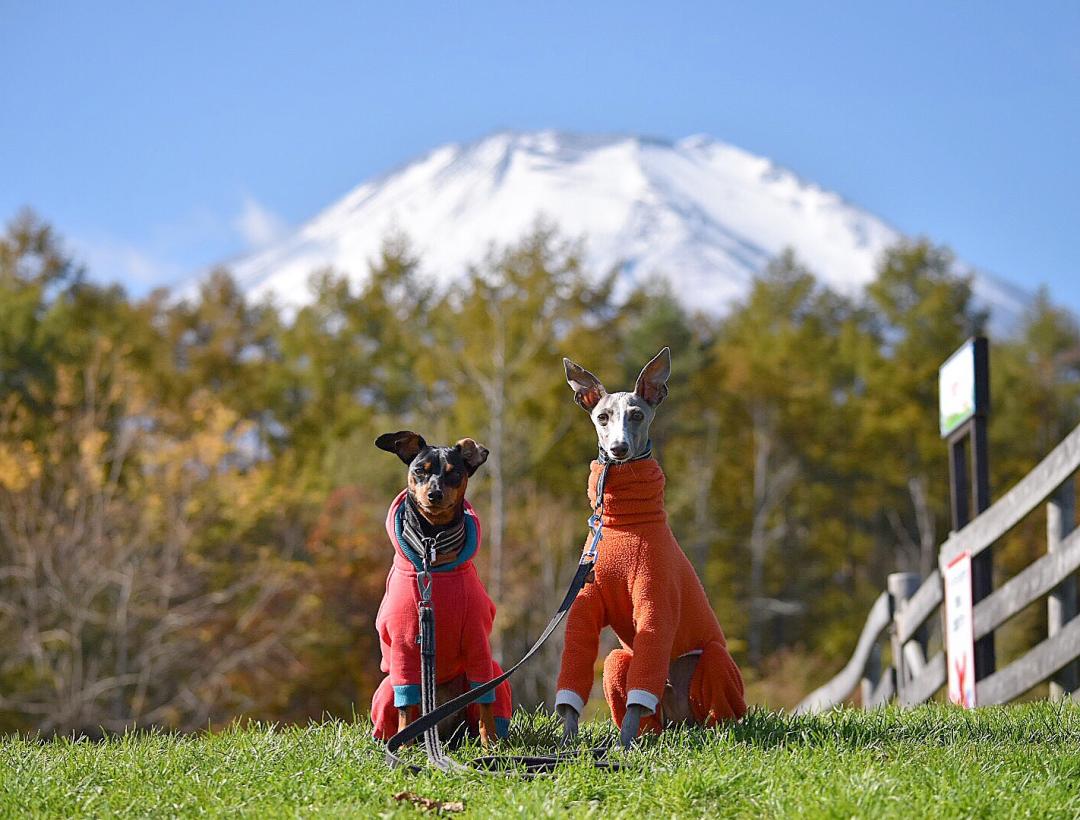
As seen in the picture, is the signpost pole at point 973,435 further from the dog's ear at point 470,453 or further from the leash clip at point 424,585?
the leash clip at point 424,585

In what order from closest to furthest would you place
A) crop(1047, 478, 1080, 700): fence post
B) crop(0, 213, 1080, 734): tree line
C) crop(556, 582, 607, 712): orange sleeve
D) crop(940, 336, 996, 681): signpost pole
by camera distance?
crop(556, 582, 607, 712): orange sleeve, crop(1047, 478, 1080, 700): fence post, crop(940, 336, 996, 681): signpost pole, crop(0, 213, 1080, 734): tree line

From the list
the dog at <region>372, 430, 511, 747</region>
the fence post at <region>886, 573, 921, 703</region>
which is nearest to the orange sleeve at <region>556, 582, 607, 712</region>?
the dog at <region>372, 430, 511, 747</region>

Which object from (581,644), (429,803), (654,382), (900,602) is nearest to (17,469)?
(900,602)

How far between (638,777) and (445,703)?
937mm

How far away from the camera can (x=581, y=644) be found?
5223 mm

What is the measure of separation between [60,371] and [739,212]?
119 meters

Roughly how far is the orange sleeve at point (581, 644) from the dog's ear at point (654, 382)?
0.83m

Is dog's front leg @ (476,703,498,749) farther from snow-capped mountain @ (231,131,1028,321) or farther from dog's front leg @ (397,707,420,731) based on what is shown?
snow-capped mountain @ (231,131,1028,321)

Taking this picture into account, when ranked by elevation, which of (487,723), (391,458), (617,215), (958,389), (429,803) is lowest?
(429,803)

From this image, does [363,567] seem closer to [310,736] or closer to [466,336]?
[466,336]

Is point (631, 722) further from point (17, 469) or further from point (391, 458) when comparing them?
point (391, 458)

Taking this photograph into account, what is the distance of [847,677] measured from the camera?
10.8 metres

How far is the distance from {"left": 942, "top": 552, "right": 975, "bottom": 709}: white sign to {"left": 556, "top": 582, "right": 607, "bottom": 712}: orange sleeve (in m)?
3.60

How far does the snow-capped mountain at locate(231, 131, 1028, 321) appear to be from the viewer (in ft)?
362
